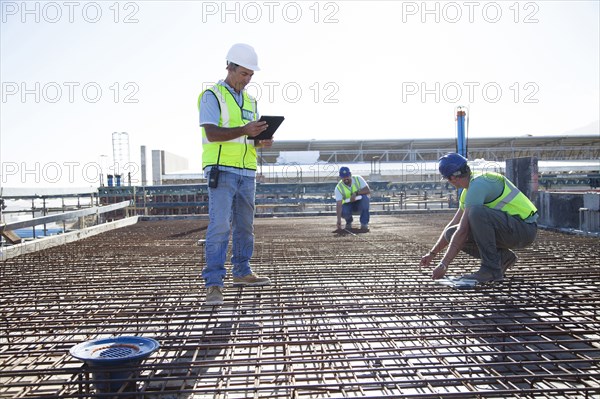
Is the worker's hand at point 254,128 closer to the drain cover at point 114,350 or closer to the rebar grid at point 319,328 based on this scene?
the rebar grid at point 319,328

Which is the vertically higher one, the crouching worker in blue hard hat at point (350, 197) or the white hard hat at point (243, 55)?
the white hard hat at point (243, 55)

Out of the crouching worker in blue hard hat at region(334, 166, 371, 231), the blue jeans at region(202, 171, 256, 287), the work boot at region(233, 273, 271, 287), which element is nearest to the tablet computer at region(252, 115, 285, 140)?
the blue jeans at region(202, 171, 256, 287)

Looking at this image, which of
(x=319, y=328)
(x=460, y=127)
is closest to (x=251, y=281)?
(x=319, y=328)

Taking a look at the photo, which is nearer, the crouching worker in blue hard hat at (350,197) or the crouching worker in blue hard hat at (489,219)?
the crouching worker in blue hard hat at (489,219)

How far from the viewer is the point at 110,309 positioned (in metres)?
2.96

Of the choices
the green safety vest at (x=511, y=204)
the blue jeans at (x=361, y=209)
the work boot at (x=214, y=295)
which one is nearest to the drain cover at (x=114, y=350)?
the work boot at (x=214, y=295)

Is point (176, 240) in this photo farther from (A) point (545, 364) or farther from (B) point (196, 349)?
(A) point (545, 364)

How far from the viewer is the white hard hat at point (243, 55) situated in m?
3.24

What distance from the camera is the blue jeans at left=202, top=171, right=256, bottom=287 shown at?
10.4 ft

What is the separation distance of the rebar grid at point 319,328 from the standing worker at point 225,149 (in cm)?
33

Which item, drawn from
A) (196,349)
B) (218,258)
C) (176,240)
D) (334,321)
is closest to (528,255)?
(334,321)

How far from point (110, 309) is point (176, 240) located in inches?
158

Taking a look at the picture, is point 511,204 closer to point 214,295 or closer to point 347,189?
point 214,295

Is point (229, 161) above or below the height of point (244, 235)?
above
